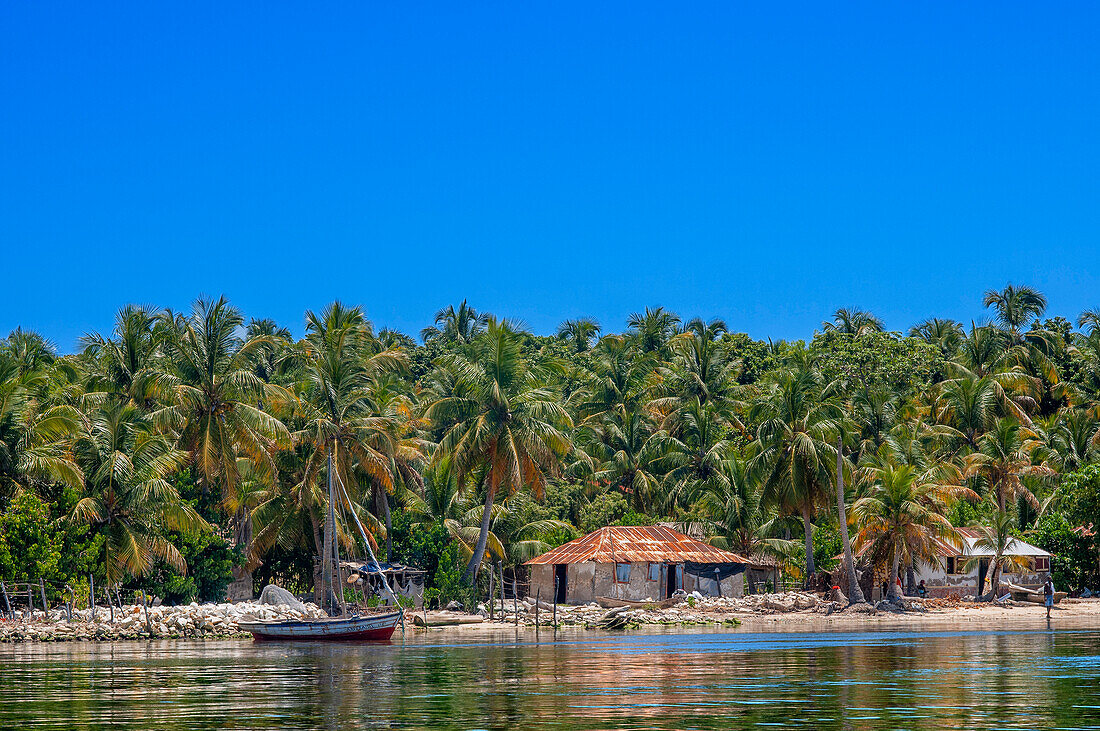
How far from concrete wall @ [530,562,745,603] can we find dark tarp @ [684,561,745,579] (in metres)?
0.24

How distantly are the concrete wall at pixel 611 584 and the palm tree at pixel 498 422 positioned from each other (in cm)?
408

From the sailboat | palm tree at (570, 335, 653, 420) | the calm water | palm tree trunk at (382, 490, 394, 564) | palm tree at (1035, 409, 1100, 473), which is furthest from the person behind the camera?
palm tree at (570, 335, 653, 420)

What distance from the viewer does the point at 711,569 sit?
59.3 m

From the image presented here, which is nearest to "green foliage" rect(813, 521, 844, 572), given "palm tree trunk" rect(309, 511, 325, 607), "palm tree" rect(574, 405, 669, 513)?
"palm tree" rect(574, 405, 669, 513)

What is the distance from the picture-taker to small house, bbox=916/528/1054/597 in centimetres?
5944

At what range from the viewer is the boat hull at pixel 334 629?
4416 centimetres

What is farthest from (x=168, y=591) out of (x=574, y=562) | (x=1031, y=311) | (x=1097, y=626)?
(x=1031, y=311)

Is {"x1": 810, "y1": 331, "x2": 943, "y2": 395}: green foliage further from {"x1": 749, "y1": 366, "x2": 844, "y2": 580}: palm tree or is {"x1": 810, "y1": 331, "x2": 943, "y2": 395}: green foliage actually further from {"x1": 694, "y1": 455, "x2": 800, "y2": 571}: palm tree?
{"x1": 749, "y1": 366, "x2": 844, "y2": 580}: palm tree

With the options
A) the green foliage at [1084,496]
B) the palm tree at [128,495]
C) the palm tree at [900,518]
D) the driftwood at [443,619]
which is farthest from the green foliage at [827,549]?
the palm tree at [128,495]

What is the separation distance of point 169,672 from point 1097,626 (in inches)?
1283

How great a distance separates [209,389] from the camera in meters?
51.4

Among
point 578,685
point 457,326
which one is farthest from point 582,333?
point 578,685

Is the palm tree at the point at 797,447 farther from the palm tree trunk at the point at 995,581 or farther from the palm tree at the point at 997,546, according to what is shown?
the palm tree trunk at the point at 995,581

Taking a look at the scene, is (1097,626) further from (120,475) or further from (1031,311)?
(1031,311)
